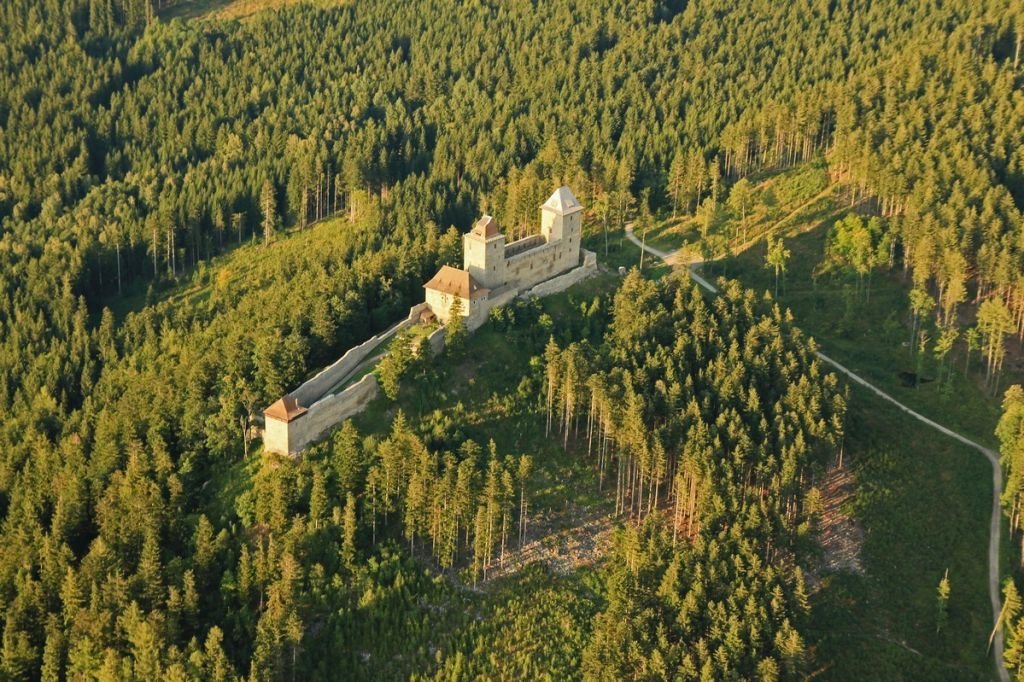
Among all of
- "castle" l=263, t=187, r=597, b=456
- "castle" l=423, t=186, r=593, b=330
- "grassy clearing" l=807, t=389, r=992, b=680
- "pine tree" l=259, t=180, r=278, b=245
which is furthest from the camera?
"pine tree" l=259, t=180, r=278, b=245

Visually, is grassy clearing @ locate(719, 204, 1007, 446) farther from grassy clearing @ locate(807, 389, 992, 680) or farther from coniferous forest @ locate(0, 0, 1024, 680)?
grassy clearing @ locate(807, 389, 992, 680)

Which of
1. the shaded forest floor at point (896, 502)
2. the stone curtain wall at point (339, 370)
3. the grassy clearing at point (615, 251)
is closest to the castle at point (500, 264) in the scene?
the stone curtain wall at point (339, 370)

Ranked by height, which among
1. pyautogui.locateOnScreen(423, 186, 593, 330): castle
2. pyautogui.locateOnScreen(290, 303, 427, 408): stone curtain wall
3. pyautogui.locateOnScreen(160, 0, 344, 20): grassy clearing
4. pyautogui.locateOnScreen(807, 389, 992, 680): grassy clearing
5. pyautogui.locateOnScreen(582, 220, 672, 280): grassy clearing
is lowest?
pyautogui.locateOnScreen(807, 389, 992, 680): grassy clearing

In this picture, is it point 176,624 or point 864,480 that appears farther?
point 864,480

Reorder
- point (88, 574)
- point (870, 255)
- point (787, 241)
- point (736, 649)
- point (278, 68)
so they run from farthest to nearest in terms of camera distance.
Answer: point (278, 68)
point (787, 241)
point (870, 255)
point (88, 574)
point (736, 649)

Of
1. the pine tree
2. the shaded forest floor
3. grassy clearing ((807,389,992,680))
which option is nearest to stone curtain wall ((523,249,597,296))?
A: the shaded forest floor

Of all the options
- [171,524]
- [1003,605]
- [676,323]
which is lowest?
[1003,605]

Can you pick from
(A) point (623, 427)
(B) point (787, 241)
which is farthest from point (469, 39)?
(A) point (623, 427)

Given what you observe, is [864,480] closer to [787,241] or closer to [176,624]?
[787,241]
